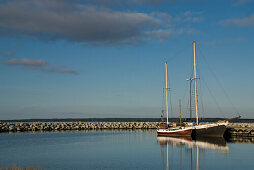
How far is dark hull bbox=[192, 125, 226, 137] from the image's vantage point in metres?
58.9

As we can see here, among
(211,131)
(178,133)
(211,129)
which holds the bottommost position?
(178,133)

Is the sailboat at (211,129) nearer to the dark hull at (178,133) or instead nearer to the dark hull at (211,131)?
the dark hull at (211,131)

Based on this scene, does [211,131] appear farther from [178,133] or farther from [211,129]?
[178,133]

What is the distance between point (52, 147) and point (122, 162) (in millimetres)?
18060

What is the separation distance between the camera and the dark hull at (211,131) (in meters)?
58.9

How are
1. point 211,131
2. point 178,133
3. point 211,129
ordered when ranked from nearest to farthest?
1. point 211,129
2. point 211,131
3. point 178,133

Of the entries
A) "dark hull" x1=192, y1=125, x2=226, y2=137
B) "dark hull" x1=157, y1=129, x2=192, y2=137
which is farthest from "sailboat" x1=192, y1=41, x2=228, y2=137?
"dark hull" x1=157, y1=129, x2=192, y2=137

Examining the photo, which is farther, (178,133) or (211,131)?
(178,133)

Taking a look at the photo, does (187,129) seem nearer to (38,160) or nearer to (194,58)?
(194,58)

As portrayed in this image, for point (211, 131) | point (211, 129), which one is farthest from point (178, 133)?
point (211, 129)

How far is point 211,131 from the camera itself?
195 ft

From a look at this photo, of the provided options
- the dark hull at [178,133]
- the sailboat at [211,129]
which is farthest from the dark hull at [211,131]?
the dark hull at [178,133]

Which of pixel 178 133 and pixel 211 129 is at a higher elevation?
pixel 211 129

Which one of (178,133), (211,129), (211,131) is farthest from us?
(178,133)
